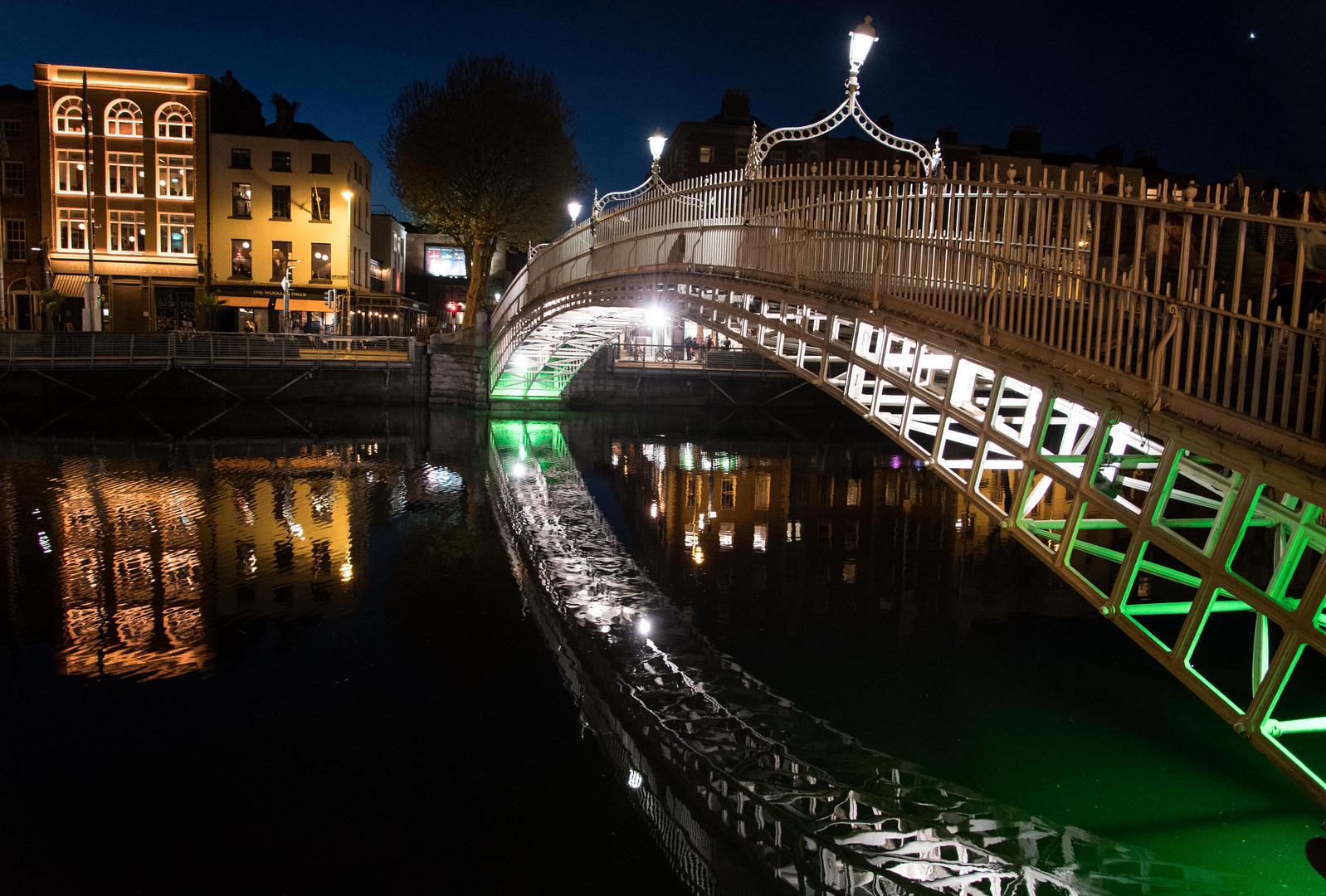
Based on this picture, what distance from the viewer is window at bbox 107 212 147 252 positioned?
39.1 meters

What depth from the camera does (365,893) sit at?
4793 mm

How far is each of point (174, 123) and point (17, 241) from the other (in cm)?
820

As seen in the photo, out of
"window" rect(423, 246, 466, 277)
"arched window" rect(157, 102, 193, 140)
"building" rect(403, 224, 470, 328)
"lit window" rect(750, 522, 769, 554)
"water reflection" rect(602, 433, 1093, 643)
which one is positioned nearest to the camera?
"water reflection" rect(602, 433, 1093, 643)

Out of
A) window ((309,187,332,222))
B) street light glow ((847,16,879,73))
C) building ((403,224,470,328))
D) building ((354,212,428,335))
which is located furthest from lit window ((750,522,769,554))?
building ((403,224,470,328))

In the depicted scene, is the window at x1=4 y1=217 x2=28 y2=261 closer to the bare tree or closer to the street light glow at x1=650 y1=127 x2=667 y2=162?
the bare tree

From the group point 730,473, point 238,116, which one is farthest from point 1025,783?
point 238,116

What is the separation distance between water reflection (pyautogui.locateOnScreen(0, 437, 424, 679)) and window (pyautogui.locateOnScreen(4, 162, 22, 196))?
970 inches

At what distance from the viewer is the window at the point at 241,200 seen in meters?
39.9

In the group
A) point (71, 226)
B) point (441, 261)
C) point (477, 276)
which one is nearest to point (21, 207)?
point (71, 226)

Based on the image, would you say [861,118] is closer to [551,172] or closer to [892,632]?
[892,632]

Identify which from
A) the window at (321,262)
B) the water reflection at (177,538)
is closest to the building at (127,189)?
the window at (321,262)

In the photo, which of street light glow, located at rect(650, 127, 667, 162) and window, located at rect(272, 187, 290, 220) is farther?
window, located at rect(272, 187, 290, 220)

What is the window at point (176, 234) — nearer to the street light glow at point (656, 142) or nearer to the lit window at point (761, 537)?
the street light glow at point (656, 142)

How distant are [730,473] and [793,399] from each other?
14.5m
